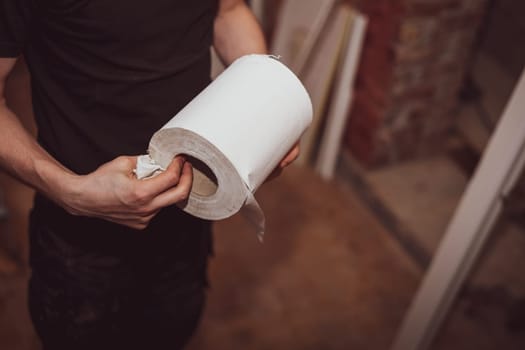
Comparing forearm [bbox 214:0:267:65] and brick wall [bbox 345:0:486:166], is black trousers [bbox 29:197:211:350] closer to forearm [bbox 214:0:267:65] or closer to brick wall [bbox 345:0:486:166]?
forearm [bbox 214:0:267:65]

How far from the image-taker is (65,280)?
3.63 feet

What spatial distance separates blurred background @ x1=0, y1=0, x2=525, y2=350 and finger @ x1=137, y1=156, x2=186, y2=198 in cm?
112

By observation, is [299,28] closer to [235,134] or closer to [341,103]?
[341,103]

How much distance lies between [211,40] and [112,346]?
2.51 feet

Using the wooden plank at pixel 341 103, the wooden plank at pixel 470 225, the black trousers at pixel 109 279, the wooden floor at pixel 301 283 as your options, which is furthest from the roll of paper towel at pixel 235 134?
the wooden plank at pixel 341 103

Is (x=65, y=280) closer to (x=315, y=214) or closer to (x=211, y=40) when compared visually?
(x=211, y=40)

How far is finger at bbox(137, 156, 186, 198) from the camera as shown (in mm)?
820

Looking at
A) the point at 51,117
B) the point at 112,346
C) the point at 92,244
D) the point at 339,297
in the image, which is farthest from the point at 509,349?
the point at 51,117

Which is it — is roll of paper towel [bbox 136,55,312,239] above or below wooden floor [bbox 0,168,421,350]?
above

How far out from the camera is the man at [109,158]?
870 mm

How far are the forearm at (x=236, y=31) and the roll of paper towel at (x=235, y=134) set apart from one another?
0.19 meters

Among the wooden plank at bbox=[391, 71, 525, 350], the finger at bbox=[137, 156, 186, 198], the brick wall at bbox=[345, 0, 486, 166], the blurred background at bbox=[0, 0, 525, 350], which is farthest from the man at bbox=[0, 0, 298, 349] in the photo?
the brick wall at bbox=[345, 0, 486, 166]

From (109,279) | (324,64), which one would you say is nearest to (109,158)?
(109,279)

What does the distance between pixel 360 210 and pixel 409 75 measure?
25.5 inches
